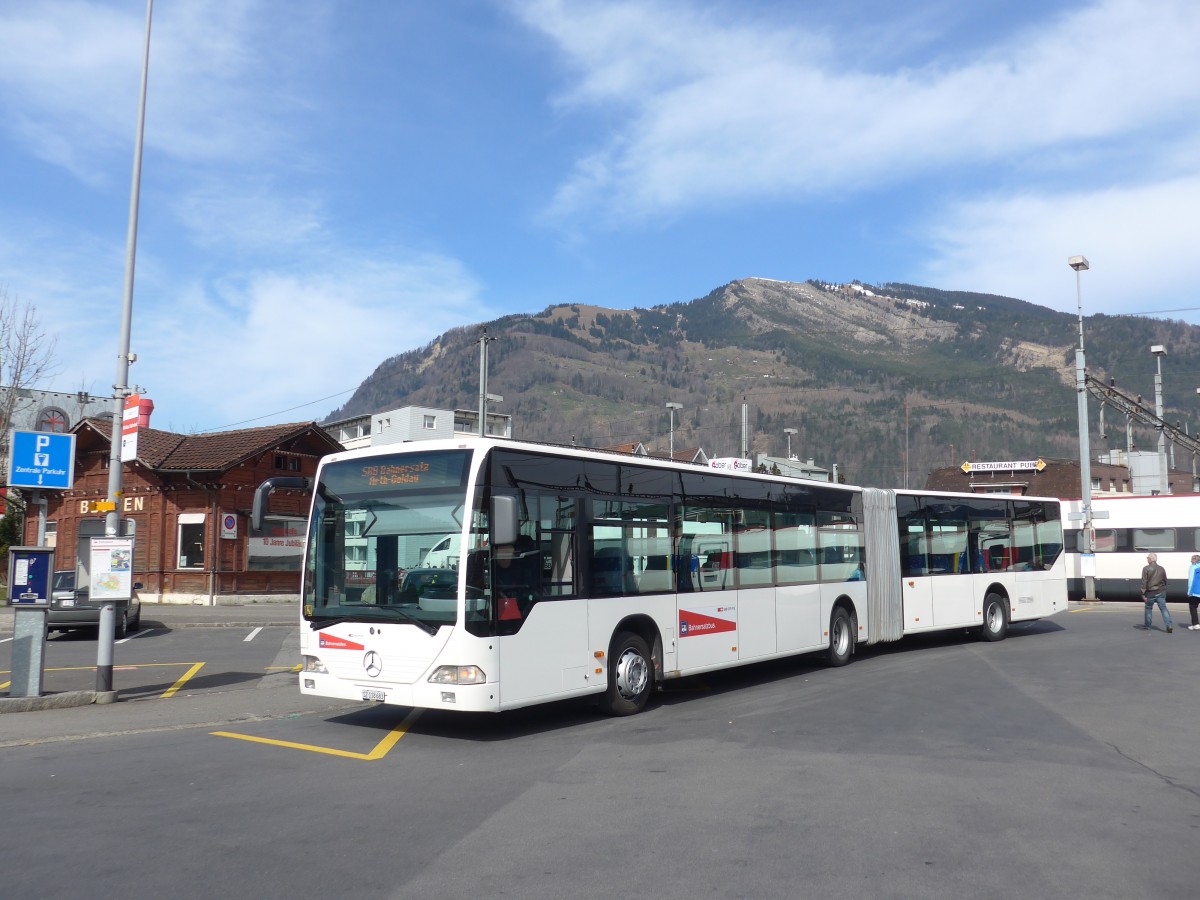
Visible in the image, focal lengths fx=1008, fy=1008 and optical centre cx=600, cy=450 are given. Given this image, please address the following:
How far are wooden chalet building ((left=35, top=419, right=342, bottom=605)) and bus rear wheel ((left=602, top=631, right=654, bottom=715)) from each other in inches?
1011

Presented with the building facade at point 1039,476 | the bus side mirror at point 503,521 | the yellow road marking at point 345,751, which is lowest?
the yellow road marking at point 345,751

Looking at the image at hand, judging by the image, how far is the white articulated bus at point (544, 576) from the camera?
31.6ft

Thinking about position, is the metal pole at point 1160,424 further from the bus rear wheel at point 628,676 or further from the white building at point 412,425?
the white building at point 412,425

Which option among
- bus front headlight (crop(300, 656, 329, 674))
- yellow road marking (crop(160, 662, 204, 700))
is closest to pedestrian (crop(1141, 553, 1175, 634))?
bus front headlight (crop(300, 656, 329, 674))

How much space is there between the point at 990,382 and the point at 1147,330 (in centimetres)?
7059

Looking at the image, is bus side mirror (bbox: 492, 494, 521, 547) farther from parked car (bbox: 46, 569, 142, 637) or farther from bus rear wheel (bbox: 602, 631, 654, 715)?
parked car (bbox: 46, 569, 142, 637)

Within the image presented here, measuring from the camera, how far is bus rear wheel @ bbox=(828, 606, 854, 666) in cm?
1591

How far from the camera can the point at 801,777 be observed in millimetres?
8016

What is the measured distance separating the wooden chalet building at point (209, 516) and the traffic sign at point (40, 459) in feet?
69.3

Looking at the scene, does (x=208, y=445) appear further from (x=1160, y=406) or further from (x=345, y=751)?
(x=1160, y=406)

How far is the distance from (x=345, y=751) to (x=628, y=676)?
337cm

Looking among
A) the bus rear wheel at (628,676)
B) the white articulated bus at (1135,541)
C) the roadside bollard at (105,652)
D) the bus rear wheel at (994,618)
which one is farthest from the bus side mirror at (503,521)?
the white articulated bus at (1135,541)

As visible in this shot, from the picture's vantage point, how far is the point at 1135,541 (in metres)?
32.4

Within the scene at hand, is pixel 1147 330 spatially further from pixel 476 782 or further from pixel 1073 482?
pixel 476 782
